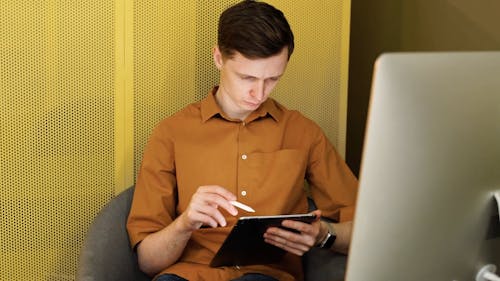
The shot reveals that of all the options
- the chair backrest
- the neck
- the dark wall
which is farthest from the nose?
the dark wall

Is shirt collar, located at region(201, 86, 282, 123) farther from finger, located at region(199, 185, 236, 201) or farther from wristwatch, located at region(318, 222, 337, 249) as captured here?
finger, located at region(199, 185, 236, 201)

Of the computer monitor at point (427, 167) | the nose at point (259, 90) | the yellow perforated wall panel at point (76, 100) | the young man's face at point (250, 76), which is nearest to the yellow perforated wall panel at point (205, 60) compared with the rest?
the yellow perforated wall panel at point (76, 100)

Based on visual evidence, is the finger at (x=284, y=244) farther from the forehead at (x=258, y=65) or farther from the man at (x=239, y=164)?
the forehead at (x=258, y=65)

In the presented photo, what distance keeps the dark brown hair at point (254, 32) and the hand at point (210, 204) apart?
0.44m

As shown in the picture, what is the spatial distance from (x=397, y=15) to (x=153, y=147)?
1.42 metres

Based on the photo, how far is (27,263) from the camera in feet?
7.50

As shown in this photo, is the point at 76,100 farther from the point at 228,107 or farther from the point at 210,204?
the point at 210,204

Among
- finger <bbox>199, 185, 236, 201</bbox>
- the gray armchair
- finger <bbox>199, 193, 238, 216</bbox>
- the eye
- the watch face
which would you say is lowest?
the gray armchair

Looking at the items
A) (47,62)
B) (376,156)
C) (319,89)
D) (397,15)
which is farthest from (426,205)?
(397,15)

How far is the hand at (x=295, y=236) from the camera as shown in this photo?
173 centimetres

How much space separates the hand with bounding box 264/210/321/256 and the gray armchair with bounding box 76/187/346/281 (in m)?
0.33

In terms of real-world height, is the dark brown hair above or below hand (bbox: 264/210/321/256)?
above

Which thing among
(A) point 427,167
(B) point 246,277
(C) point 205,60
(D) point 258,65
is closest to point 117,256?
(B) point 246,277

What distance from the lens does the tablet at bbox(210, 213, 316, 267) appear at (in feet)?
5.40
